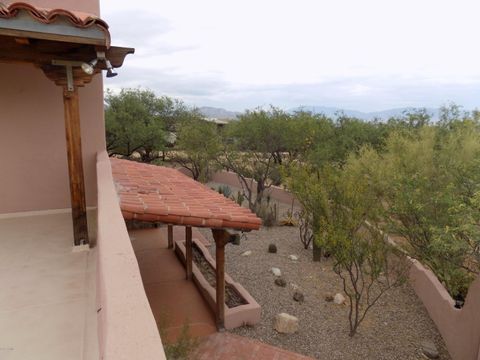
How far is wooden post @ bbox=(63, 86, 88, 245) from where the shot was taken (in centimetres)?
421

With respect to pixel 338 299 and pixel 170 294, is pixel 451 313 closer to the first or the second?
pixel 338 299

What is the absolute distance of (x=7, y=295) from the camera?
344cm

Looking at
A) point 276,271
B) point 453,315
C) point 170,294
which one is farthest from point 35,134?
point 453,315

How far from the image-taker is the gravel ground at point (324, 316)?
678 cm

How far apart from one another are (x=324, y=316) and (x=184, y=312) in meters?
→ 3.26

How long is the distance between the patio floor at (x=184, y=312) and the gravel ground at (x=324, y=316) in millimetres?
514

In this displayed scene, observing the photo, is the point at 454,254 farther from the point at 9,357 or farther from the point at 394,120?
the point at 394,120

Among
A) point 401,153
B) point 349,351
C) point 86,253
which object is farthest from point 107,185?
point 401,153

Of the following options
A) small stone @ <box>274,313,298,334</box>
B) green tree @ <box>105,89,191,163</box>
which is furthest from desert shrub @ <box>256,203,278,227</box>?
green tree @ <box>105,89,191,163</box>

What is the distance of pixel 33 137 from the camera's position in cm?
587

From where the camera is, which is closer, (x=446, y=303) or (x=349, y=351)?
(x=349, y=351)

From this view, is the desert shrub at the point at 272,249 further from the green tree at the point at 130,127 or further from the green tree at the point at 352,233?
the green tree at the point at 130,127

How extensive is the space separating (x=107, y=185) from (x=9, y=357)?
6.59 feet

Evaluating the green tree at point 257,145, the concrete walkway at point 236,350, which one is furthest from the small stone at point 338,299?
the green tree at point 257,145
